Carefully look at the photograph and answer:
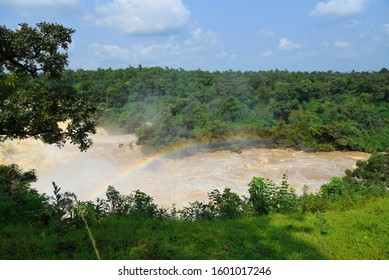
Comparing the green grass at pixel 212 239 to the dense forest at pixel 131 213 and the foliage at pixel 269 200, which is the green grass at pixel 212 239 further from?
the foliage at pixel 269 200

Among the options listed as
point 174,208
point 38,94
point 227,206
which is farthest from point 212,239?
point 38,94

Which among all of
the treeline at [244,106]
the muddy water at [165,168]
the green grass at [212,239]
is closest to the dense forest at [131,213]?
the green grass at [212,239]

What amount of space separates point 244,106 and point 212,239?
3203 centimetres

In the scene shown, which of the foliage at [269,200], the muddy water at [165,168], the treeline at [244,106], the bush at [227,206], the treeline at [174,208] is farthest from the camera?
the treeline at [244,106]

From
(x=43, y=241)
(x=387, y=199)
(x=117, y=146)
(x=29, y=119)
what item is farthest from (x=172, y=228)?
(x=117, y=146)

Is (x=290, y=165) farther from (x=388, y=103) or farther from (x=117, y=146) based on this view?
(x=388, y=103)

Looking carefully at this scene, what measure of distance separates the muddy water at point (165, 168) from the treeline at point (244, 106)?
1.80 metres

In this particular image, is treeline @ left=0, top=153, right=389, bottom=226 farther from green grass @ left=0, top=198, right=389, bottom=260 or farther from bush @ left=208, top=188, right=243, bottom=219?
green grass @ left=0, top=198, right=389, bottom=260

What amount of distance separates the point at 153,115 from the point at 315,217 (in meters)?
28.0

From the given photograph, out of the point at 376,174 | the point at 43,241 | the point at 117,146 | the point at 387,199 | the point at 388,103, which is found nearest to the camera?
the point at 43,241

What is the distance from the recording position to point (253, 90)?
1620 inches

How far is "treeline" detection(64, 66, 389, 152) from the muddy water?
180 centimetres

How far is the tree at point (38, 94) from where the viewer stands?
5.77 m

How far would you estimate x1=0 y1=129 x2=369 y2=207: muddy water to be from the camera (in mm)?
18328
